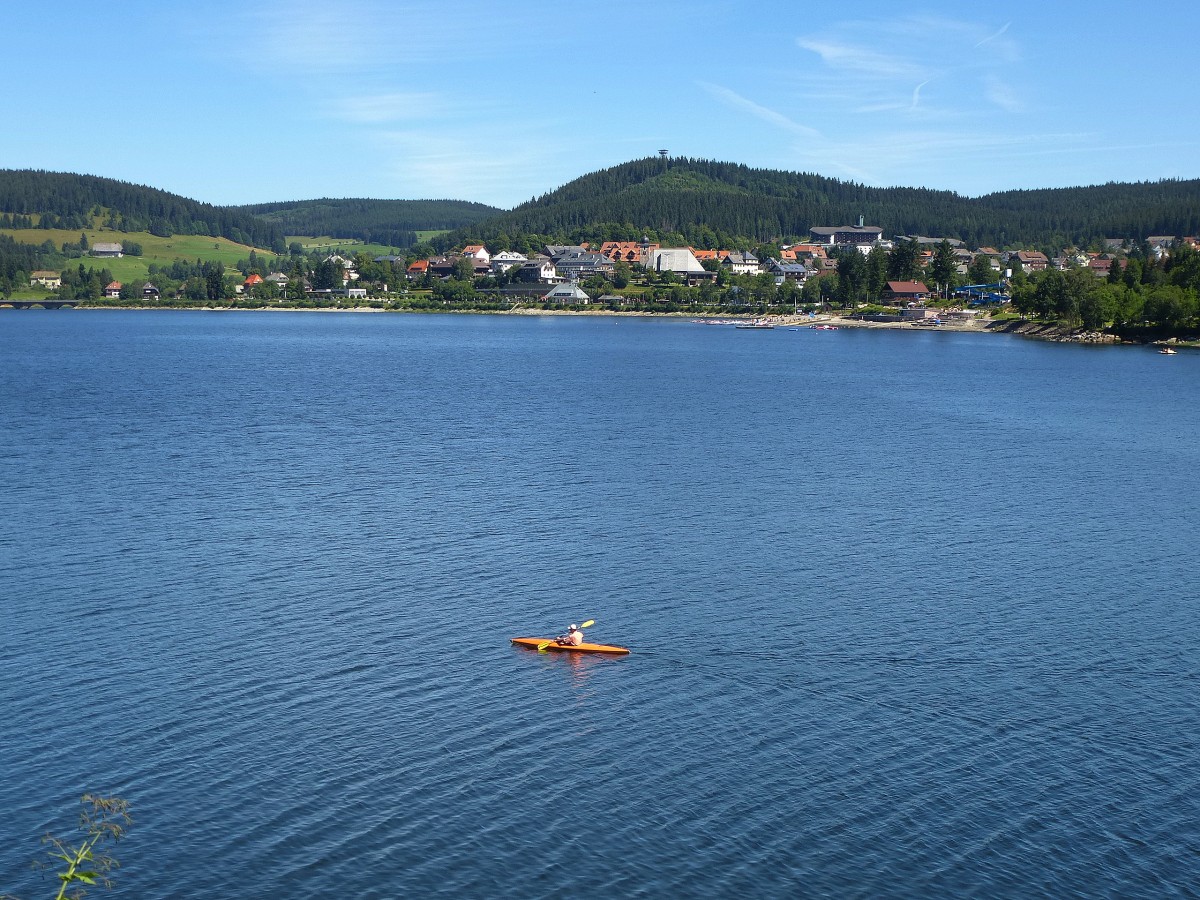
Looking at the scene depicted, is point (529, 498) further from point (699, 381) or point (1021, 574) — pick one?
point (699, 381)

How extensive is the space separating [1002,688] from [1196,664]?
5.33 metres

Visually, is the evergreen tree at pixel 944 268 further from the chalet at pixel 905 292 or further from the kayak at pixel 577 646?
the kayak at pixel 577 646

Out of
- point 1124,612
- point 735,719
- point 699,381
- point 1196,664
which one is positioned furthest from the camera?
point 699,381

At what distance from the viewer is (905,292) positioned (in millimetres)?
187375

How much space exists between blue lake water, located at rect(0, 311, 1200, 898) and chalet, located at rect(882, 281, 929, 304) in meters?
131

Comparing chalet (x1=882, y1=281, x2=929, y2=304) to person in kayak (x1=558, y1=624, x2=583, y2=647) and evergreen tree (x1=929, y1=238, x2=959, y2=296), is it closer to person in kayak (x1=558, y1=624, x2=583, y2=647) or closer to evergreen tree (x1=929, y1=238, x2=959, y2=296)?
evergreen tree (x1=929, y1=238, x2=959, y2=296)

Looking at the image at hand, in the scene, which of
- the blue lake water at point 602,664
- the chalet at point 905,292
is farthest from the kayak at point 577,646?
the chalet at point 905,292

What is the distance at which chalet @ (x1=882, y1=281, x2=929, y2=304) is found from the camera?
187125 millimetres

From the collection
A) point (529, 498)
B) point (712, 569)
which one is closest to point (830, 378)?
point (529, 498)

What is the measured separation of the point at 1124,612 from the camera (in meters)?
31.3

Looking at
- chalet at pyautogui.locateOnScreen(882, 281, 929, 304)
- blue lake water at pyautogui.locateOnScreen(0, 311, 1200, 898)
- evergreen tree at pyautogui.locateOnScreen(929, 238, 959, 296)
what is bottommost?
blue lake water at pyautogui.locateOnScreen(0, 311, 1200, 898)

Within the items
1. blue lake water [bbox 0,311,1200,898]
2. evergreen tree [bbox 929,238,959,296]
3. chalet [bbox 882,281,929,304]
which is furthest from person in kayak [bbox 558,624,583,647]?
evergreen tree [bbox 929,238,959,296]

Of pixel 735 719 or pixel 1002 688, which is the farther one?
pixel 1002 688

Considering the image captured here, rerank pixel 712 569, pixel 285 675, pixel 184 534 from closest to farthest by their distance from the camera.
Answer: pixel 285 675, pixel 712 569, pixel 184 534
